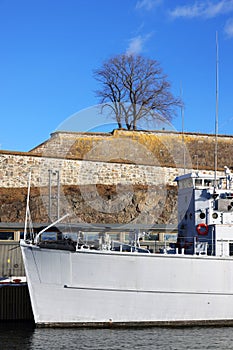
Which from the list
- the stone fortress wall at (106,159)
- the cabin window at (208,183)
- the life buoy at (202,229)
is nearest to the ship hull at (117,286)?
the life buoy at (202,229)

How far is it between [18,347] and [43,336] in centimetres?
162

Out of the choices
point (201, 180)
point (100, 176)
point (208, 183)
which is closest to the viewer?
point (201, 180)

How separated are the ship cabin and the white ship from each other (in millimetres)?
577

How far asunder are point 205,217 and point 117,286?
496 cm

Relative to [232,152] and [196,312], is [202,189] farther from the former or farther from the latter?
[232,152]

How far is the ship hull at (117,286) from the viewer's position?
2042 cm

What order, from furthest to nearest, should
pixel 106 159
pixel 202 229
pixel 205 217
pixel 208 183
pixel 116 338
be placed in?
pixel 106 159
pixel 208 183
pixel 205 217
pixel 202 229
pixel 116 338

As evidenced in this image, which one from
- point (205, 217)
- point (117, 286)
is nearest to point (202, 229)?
point (205, 217)

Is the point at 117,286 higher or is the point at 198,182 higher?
the point at 198,182

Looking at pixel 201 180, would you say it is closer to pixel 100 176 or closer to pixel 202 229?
pixel 202 229

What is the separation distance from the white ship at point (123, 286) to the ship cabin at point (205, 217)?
0.58m

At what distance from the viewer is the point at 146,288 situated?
20.6m

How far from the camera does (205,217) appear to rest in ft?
74.5

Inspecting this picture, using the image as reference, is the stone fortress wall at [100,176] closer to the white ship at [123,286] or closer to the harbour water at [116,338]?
the white ship at [123,286]
